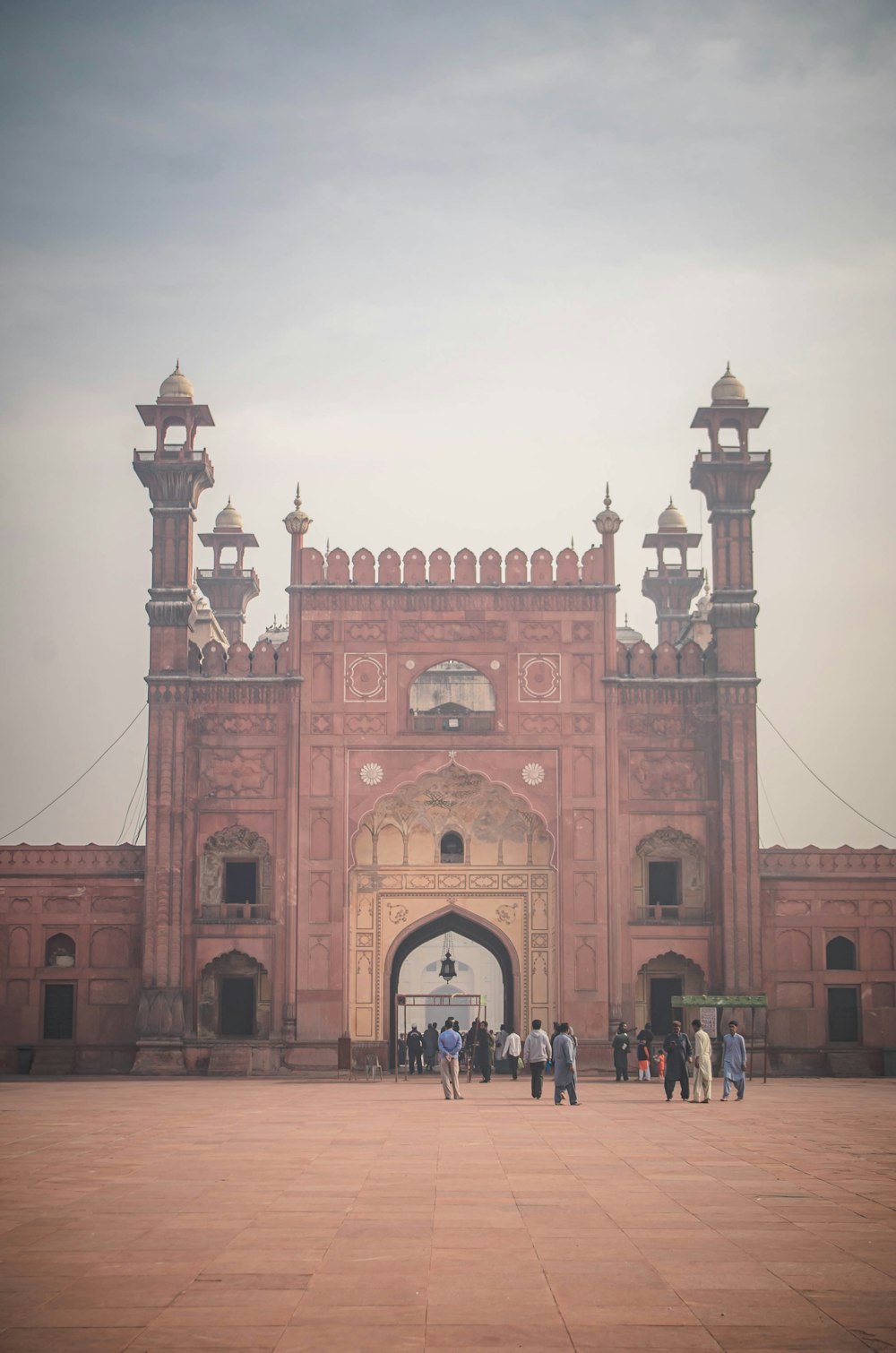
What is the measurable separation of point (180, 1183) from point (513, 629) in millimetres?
18896

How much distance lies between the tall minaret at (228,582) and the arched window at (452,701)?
31.5 ft

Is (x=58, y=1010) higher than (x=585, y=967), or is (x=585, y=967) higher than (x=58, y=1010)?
(x=585, y=967)

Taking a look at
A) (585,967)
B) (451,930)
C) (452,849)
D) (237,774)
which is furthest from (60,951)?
Answer: (585,967)

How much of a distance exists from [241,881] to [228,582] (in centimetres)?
1161

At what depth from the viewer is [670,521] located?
38000 mm

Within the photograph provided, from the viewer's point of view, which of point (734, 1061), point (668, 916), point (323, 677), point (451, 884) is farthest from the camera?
point (323, 677)

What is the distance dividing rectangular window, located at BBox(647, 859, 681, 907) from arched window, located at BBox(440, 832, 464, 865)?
3.54 m

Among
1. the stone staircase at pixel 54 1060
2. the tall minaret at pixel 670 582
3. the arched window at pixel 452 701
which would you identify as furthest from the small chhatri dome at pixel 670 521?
the stone staircase at pixel 54 1060

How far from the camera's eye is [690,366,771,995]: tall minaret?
2773 cm

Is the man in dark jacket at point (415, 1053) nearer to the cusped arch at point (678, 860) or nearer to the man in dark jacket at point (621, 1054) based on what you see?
the man in dark jacket at point (621, 1054)

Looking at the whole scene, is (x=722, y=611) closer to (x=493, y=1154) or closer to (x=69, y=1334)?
(x=493, y=1154)

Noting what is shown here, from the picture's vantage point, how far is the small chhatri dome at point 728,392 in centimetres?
3022

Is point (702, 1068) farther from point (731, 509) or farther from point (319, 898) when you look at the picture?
point (731, 509)

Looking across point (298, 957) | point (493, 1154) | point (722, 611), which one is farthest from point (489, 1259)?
point (722, 611)
